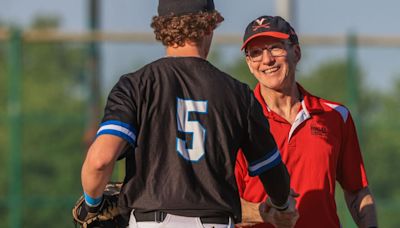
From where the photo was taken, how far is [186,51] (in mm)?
4902

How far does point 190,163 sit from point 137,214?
320mm

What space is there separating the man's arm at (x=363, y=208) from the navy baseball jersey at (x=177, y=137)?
1488mm

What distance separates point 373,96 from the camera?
14.5 m

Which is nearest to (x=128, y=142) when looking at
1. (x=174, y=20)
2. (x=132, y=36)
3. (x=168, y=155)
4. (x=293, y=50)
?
(x=168, y=155)

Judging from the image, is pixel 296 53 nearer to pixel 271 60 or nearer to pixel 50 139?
pixel 271 60

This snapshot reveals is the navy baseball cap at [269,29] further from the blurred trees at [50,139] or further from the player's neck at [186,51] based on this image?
the blurred trees at [50,139]

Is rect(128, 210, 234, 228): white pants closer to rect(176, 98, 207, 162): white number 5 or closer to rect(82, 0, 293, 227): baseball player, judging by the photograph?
rect(82, 0, 293, 227): baseball player

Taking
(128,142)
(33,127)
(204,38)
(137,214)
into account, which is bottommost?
(33,127)

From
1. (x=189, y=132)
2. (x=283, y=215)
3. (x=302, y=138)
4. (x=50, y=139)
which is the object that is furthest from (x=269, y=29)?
(x=50, y=139)

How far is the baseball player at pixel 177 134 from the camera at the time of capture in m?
4.75

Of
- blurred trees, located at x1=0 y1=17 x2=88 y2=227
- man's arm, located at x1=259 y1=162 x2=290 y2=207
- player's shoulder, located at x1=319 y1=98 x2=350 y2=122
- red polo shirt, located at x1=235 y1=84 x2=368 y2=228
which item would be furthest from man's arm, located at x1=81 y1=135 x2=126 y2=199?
blurred trees, located at x1=0 y1=17 x2=88 y2=227

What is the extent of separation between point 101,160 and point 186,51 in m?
0.65

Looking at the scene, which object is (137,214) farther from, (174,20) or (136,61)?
(136,61)

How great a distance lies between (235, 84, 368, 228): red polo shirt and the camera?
5.97 meters
